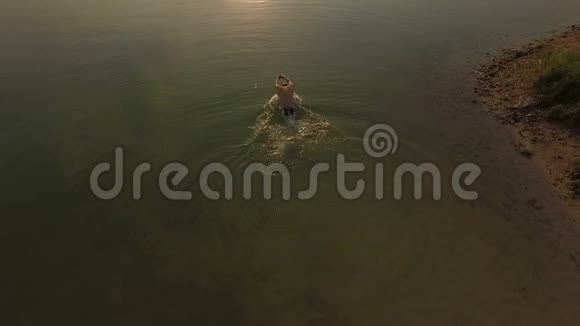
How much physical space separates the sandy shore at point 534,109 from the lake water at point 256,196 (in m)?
0.35

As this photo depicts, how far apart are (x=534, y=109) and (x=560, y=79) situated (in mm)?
1000

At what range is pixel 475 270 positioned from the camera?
6.93 meters

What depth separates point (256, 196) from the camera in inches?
326

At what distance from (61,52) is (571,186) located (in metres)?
13.5

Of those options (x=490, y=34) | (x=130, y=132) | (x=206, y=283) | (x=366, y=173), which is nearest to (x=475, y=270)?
(x=366, y=173)

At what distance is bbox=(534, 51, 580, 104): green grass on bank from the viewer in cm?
981

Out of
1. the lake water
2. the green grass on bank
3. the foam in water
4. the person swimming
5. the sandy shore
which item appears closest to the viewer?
the lake water

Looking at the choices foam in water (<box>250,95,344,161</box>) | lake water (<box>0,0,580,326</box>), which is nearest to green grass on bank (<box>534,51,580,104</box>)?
lake water (<box>0,0,580,326</box>)

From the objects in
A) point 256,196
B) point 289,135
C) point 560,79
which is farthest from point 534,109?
point 256,196

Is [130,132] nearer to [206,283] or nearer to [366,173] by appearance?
[206,283]

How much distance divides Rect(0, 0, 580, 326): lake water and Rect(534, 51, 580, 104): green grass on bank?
1505 mm

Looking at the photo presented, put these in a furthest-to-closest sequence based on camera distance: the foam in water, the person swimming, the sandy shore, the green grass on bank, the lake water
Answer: the green grass on bank < the person swimming < the foam in water < the sandy shore < the lake water

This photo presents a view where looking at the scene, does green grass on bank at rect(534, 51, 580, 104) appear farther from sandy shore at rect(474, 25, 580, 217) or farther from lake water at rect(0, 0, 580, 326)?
lake water at rect(0, 0, 580, 326)

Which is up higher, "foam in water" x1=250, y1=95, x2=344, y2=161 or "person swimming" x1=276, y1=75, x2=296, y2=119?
"person swimming" x1=276, y1=75, x2=296, y2=119
